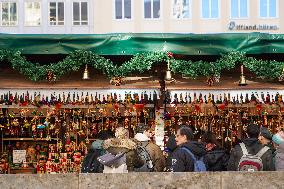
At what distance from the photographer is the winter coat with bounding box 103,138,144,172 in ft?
27.9

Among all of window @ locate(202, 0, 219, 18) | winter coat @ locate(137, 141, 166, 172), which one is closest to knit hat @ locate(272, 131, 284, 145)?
winter coat @ locate(137, 141, 166, 172)

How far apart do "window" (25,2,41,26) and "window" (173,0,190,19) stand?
280 inches

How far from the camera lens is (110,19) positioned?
3184 centimetres

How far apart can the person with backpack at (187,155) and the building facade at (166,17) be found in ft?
75.9

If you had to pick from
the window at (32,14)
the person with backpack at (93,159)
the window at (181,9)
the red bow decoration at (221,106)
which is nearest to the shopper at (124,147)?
the person with backpack at (93,159)

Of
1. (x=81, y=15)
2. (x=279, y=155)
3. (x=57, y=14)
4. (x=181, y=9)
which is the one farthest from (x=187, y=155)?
(x=57, y=14)

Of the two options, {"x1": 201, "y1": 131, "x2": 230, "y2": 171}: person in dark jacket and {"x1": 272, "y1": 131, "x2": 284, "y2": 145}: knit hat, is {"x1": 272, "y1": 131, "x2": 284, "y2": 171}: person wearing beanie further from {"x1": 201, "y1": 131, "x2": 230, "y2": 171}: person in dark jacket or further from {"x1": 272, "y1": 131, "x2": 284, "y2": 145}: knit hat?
{"x1": 201, "y1": 131, "x2": 230, "y2": 171}: person in dark jacket

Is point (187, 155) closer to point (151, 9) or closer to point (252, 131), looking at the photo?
point (252, 131)

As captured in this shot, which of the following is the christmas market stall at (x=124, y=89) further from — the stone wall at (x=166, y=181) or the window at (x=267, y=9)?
the window at (x=267, y=9)

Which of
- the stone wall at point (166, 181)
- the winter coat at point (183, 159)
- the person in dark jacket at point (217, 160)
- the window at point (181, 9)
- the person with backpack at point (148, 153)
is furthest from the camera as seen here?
the window at point (181, 9)

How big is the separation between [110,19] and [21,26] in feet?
16.1

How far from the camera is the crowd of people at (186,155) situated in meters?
8.16

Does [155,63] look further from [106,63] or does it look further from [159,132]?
[159,132]

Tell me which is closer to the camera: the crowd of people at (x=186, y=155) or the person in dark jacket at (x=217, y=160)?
the crowd of people at (x=186, y=155)
